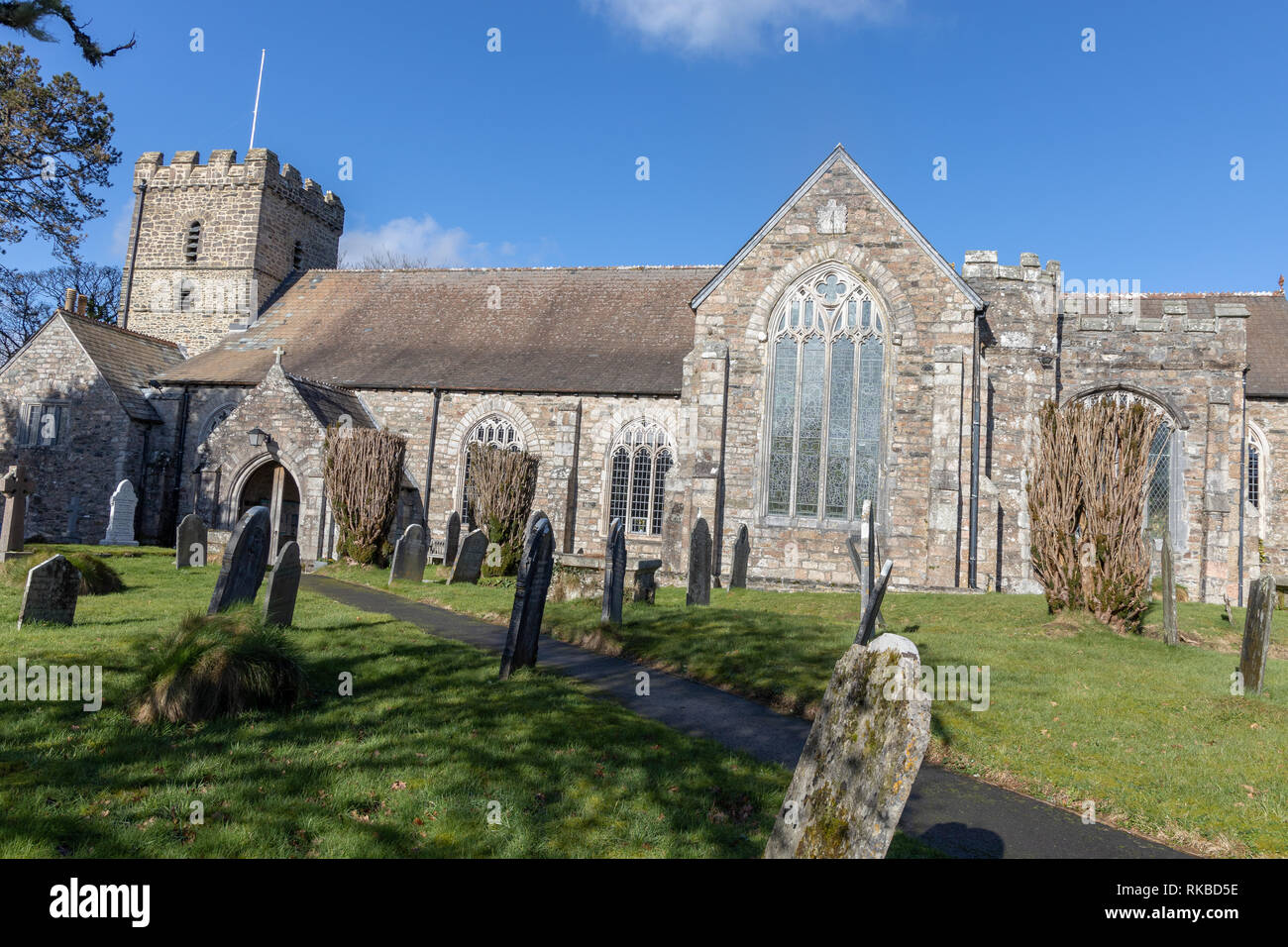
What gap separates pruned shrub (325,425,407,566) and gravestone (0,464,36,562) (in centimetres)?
586

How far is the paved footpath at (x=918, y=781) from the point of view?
4.71 meters

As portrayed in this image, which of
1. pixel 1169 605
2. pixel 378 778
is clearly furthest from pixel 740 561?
pixel 378 778

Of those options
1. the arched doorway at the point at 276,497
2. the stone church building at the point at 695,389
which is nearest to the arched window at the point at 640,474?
the stone church building at the point at 695,389

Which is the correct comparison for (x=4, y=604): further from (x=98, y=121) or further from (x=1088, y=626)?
(x=98, y=121)

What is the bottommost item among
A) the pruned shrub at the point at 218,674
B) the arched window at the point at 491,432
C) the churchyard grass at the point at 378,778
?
the churchyard grass at the point at 378,778

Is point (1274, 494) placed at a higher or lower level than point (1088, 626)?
higher

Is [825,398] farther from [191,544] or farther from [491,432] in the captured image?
[191,544]

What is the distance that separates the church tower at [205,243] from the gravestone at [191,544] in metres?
14.2

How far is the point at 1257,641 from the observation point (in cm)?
820

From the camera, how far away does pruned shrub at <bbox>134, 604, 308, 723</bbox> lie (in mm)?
5680

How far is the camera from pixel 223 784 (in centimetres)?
459

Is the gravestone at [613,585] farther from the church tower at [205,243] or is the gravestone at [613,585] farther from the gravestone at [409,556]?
the church tower at [205,243]

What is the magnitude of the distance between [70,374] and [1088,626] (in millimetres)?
28027
